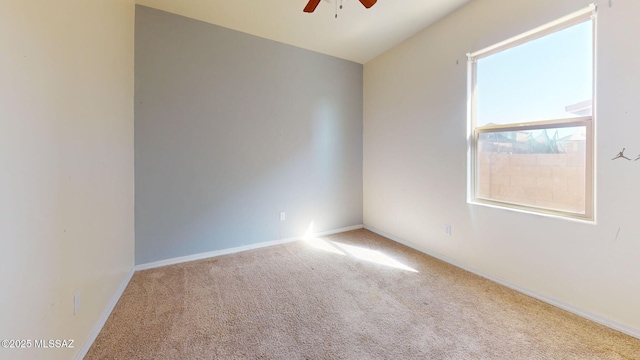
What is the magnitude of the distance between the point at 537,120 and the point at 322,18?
7.71 feet

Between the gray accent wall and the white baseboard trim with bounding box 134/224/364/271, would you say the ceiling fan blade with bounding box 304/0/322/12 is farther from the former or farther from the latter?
the white baseboard trim with bounding box 134/224/364/271

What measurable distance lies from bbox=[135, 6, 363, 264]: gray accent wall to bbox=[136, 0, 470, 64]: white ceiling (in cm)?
18

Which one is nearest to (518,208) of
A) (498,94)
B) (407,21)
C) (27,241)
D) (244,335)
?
(498,94)

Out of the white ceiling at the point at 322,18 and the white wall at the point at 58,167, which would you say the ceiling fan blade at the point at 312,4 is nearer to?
the white ceiling at the point at 322,18

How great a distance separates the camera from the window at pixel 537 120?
5.95 feet

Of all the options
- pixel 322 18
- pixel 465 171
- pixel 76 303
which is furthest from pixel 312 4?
pixel 76 303

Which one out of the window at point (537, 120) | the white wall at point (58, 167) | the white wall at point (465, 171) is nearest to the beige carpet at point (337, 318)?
the white wall at point (465, 171)

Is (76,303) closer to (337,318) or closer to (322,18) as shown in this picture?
(337,318)

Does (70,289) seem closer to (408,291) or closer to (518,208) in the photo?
(408,291)

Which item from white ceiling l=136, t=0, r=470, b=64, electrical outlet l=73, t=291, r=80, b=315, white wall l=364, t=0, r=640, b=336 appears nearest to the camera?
electrical outlet l=73, t=291, r=80, b=315

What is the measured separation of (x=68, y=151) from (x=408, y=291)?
264cm

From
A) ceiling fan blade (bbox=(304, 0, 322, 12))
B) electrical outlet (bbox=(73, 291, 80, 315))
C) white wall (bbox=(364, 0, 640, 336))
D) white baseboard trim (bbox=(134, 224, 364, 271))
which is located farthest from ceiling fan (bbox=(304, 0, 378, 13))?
white baseboard trim (bbox=(134, 224, 364, 271))

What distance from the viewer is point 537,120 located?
2068 mm

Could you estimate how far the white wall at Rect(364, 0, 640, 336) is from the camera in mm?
1597
